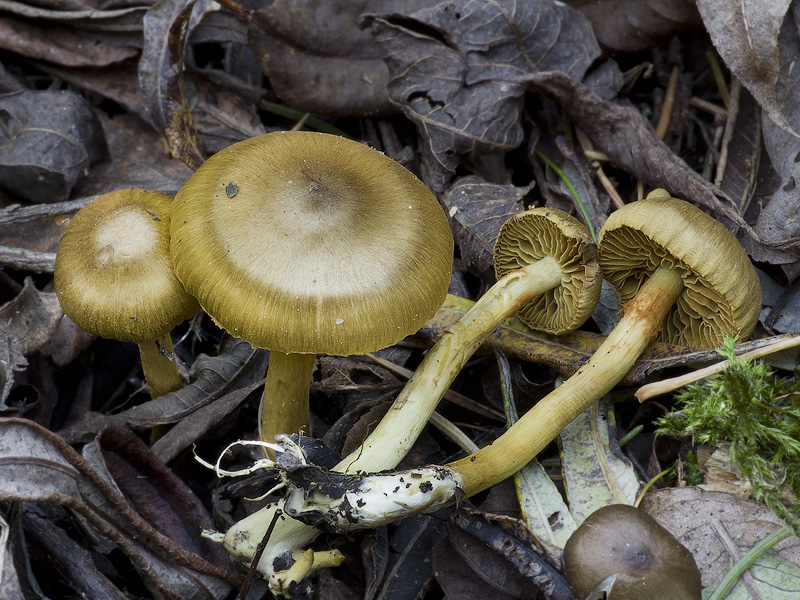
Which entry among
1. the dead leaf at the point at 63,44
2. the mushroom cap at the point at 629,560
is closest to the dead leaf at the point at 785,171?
the mushroom cap at the point at 629,560

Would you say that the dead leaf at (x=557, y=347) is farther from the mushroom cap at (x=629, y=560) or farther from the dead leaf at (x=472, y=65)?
the dead leaf at (x=472, y=65)

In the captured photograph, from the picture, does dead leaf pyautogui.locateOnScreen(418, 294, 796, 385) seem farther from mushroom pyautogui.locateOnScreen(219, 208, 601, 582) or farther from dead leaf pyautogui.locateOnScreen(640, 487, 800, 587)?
dead leaf pyautogui.locateOnScreen(640, 487, 800, 587)

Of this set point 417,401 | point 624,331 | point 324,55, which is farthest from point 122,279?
point 624,331

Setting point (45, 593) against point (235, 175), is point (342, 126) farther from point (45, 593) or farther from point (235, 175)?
point (45, 593)

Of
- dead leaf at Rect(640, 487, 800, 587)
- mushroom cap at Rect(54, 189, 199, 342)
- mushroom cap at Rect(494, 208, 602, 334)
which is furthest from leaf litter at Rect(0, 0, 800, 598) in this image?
mushroom cap at Rect(54, 189, 199, 342)

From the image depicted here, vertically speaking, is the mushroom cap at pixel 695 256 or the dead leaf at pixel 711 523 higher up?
the mushroom cap at pixel 695 256

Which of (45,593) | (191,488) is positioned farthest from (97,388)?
(45,593)
